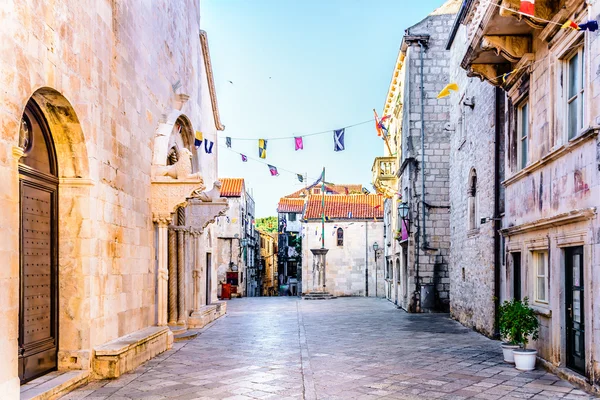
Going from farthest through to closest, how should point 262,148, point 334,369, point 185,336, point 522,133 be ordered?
point 262,148
point 185,336
point 522,133
point 334,369

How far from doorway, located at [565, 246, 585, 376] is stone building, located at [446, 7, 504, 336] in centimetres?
390

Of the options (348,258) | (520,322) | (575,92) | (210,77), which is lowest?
(348,258)

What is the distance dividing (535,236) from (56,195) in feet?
24.6

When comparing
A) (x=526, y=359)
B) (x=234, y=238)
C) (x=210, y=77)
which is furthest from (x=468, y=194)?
(x=234, y=238)

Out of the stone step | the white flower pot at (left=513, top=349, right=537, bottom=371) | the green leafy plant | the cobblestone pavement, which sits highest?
the green leafy plant

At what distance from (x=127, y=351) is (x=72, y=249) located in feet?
6.07

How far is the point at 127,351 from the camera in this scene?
891 centimetres

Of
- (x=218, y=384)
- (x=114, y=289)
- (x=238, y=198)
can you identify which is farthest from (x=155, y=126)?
(x=238, y=198)

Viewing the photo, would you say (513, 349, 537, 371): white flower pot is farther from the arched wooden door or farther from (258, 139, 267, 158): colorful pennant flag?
(258, 139, 267, 158): colorful pennant flag

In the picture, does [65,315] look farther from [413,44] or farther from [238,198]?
[238,198]

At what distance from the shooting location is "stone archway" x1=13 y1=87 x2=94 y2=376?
320 inches

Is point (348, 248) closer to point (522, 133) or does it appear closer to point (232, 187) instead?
point (232, 187)

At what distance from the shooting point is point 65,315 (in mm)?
8125

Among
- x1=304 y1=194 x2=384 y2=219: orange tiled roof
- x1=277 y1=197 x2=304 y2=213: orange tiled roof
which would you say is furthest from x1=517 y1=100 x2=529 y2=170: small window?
x1=277 y1=197 x2=304 y2=213: orange tiled roof
